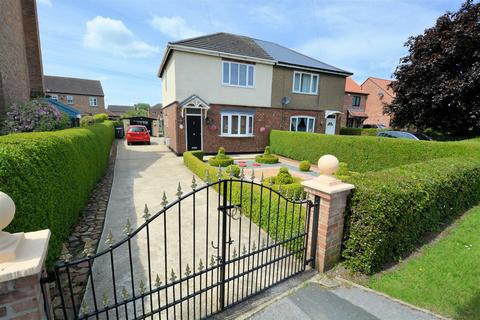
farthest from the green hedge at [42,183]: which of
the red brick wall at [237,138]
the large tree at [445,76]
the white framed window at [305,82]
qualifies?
the large tree at [445,76]

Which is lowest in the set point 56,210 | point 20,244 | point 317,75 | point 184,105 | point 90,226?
point 90,226

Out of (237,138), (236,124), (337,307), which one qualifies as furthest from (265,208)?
(236,124)

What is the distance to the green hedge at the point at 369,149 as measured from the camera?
7.61 m

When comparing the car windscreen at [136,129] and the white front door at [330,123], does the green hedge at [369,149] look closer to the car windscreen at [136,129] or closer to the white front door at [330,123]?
the white front door at [330,123]

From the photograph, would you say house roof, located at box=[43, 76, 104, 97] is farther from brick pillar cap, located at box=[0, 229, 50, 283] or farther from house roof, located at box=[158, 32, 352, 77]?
brick pillar cap, located at box=[0, 229, 50, 283]

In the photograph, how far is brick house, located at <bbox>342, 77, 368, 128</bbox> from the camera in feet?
105

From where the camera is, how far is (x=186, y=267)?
2.56m

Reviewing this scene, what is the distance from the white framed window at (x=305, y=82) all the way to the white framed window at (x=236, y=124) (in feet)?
14.1

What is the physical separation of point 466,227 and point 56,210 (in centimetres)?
749

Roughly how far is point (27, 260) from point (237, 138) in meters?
13.9

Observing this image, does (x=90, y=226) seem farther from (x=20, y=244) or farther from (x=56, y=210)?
(x=20, y=244)

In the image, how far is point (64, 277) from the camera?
322 centimetres

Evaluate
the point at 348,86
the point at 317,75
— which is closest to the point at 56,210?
the point at 317,75

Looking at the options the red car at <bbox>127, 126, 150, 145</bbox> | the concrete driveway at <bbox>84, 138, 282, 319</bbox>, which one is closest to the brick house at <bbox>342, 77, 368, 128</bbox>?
the red car at <bbox>127, 126, 150, 145</bbox>
